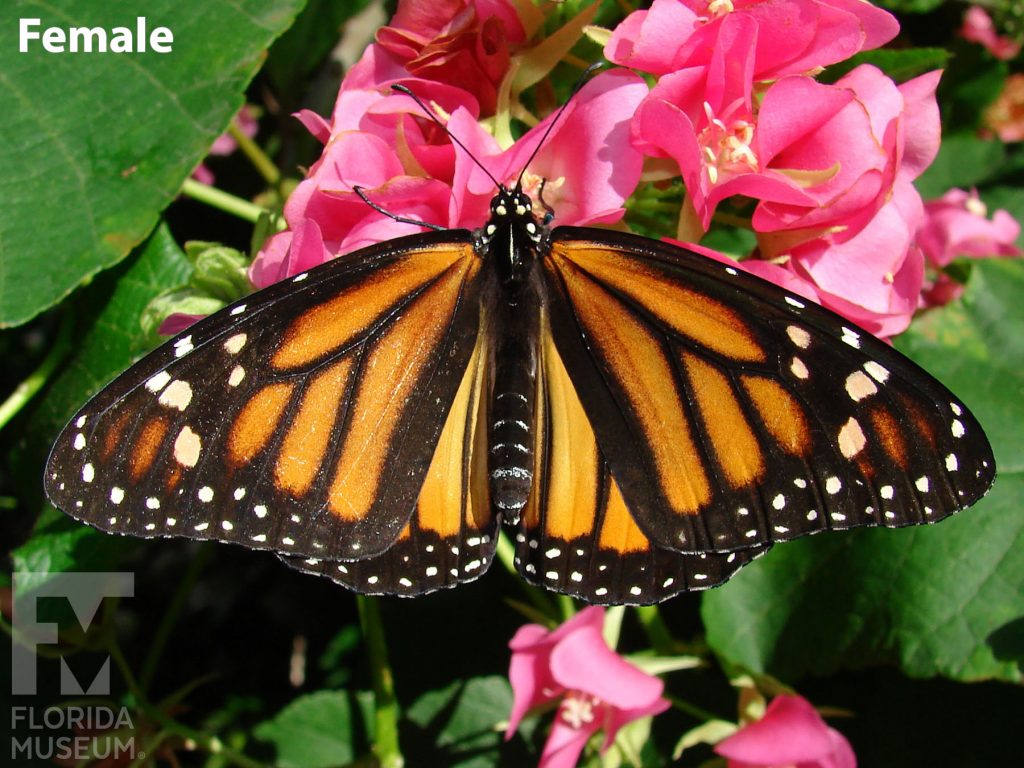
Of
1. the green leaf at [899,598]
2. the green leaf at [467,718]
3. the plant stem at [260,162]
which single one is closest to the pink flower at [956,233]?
the green leaf at [899,598]

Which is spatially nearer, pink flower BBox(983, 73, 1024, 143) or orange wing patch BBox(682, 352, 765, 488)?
orange wing patch BBox(682, 352, 765, 488)

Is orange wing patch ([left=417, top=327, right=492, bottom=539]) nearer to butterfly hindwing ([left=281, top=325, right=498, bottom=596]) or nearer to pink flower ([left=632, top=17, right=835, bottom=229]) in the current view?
butterfly hindwing ([left=281, top=325, right=498, bottom=596])

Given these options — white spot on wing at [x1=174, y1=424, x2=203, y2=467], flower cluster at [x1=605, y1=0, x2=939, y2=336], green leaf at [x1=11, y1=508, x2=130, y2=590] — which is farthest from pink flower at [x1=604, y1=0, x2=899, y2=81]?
green leaf at [x1=11, y1=508, x2=130, y2=590]

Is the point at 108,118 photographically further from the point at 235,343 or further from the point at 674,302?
the point at 674,302

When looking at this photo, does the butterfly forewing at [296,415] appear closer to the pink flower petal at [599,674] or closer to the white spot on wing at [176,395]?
the white spot on wing at [176,395]

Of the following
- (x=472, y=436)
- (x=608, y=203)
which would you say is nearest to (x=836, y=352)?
(x=608, y=203)
